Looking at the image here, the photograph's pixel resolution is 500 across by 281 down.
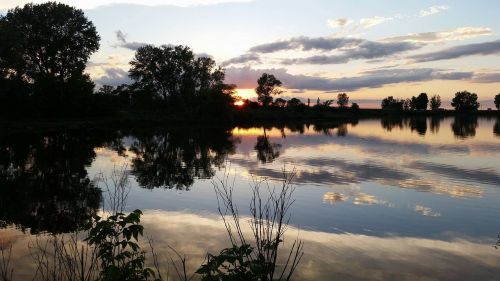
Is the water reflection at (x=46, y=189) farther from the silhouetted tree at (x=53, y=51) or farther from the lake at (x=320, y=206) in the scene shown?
the silhouetted tree at (x=53, y=51)

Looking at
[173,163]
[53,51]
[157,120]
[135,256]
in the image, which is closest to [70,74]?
[53,51]

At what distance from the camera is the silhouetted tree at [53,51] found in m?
78.6

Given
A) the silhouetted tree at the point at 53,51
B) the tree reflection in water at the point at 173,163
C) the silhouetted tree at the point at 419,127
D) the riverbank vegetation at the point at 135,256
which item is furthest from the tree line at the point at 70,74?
the riverbank vegetation at the point at 135,256

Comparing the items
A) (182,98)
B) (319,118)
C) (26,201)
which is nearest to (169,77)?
(182,98)

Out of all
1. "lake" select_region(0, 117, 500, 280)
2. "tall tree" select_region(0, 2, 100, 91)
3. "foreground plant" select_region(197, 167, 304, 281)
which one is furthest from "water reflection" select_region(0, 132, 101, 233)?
"tall tree" select_region(0, 2, 100, 91)

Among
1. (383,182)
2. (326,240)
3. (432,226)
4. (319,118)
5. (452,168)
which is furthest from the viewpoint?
(319,118)

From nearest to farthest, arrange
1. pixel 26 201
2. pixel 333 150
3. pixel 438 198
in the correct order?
1. pixel 26 201
2. pixel 438 198
3. pixel 333 150

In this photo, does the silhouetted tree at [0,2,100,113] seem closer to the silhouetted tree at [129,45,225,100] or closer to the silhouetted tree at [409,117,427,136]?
the silhouetted tree at [129,45,225,100]

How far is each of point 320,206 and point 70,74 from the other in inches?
3331

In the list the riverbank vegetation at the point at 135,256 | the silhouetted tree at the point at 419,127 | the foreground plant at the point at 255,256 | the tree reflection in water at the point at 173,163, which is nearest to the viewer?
the foreground plant at the point at 255,256

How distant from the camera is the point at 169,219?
17.7 m

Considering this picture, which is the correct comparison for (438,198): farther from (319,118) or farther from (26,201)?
(319,118)

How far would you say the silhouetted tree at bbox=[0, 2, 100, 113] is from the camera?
258ft

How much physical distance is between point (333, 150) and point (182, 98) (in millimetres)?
80778
